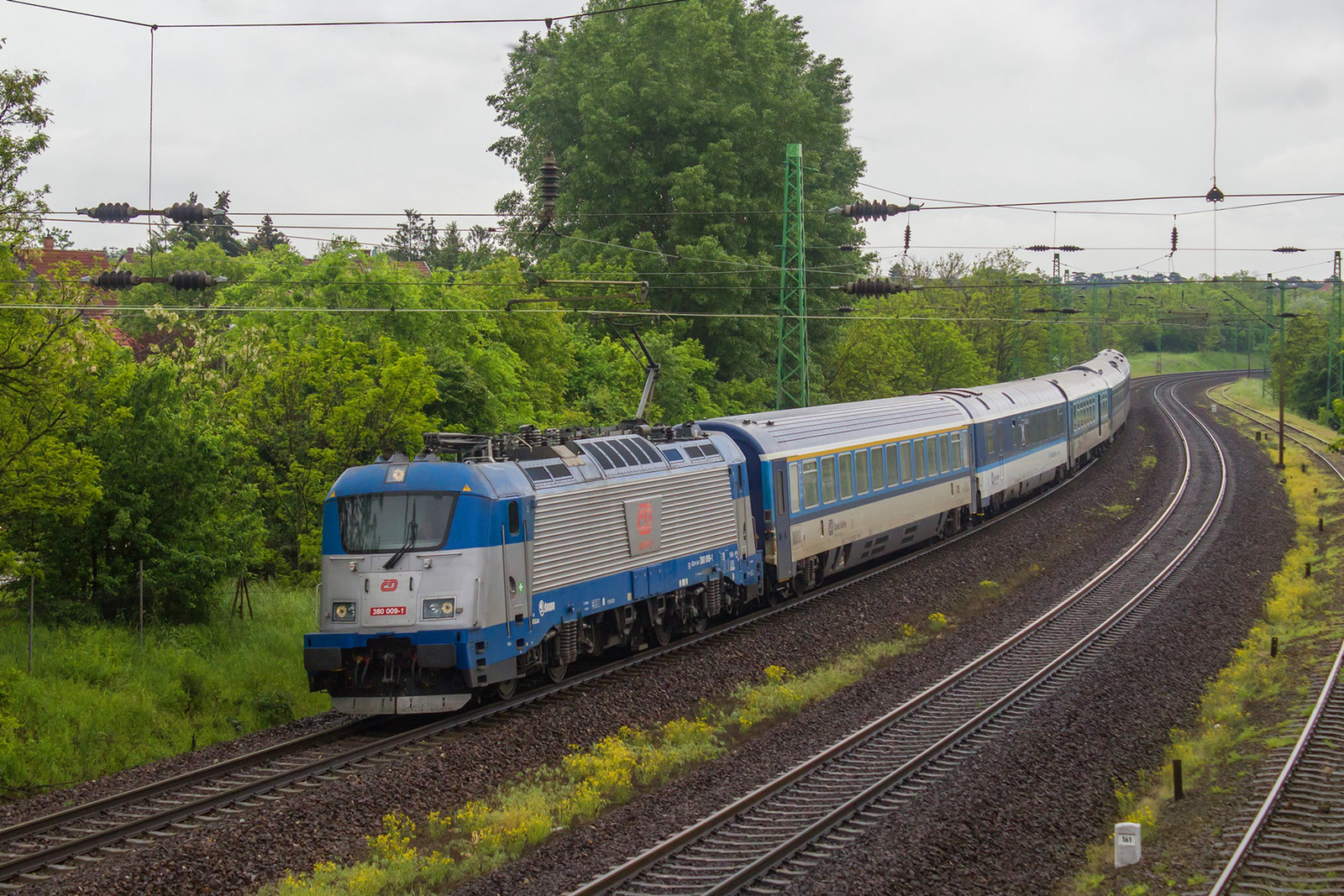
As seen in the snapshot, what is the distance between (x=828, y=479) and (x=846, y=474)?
86 cm

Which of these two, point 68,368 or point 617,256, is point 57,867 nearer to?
point 68,368

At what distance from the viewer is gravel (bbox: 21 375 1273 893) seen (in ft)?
36.4

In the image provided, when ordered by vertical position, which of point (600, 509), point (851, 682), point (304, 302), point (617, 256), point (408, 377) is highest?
point (617, 256)

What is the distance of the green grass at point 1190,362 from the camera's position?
142875 mm

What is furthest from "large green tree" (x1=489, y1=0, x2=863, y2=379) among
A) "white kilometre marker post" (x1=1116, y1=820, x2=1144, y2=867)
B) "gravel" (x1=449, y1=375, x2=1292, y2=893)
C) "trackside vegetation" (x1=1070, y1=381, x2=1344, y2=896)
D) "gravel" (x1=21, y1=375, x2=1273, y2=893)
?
"white kilometre marker post" (x1=1116, y1=820, x2=1144, y2=867)

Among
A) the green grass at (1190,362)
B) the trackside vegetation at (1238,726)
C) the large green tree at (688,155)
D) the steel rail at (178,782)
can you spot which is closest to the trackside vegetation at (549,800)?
the steel rail at (178,782)

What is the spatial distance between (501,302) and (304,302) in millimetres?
7595

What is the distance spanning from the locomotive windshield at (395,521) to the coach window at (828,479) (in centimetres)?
1137

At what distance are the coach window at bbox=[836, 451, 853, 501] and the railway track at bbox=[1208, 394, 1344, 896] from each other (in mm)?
10928

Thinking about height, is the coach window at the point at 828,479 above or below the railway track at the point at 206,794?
above

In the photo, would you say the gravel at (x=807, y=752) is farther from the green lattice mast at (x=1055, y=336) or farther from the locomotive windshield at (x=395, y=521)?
the green lattice mast at (x=1055, y=336)

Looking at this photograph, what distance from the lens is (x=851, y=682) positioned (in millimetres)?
19016

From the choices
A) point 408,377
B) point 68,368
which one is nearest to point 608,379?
point 408,377

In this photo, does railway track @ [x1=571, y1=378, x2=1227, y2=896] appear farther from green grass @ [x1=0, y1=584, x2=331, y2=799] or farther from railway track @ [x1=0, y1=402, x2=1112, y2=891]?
green grass @ [x1=0, y1=584, x2=331, y2=799]
